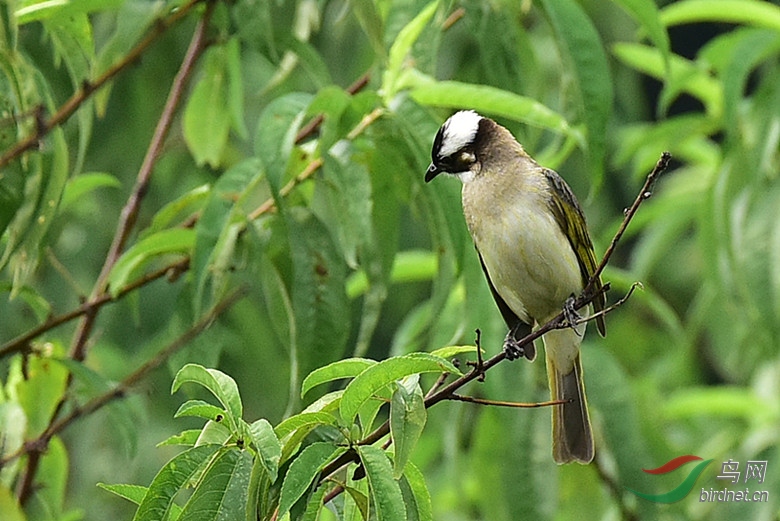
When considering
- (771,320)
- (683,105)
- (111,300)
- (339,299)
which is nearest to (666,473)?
(771,320)

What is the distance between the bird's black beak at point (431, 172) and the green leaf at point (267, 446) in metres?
0.74

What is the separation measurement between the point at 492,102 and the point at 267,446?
107 cm

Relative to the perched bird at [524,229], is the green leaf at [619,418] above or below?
below

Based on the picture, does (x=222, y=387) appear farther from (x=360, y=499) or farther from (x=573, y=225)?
(x=573, y=225)

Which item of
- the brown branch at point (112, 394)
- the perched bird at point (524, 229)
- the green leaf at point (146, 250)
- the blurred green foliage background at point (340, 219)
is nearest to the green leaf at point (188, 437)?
the blurred green foliage background at point (340, 219)

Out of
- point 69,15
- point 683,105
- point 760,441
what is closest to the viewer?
point 69,15

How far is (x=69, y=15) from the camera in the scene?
2.16 m

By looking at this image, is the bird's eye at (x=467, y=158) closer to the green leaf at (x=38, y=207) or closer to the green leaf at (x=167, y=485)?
the green leaf at (x=38, y=207)

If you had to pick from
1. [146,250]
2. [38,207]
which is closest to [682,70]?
[146,250]

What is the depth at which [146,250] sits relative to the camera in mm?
2287

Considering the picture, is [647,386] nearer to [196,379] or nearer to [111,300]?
[111,300]

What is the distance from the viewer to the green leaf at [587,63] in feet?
7.58

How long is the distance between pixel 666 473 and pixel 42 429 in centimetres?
169

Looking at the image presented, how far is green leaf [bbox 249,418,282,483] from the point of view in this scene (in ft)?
4.60
